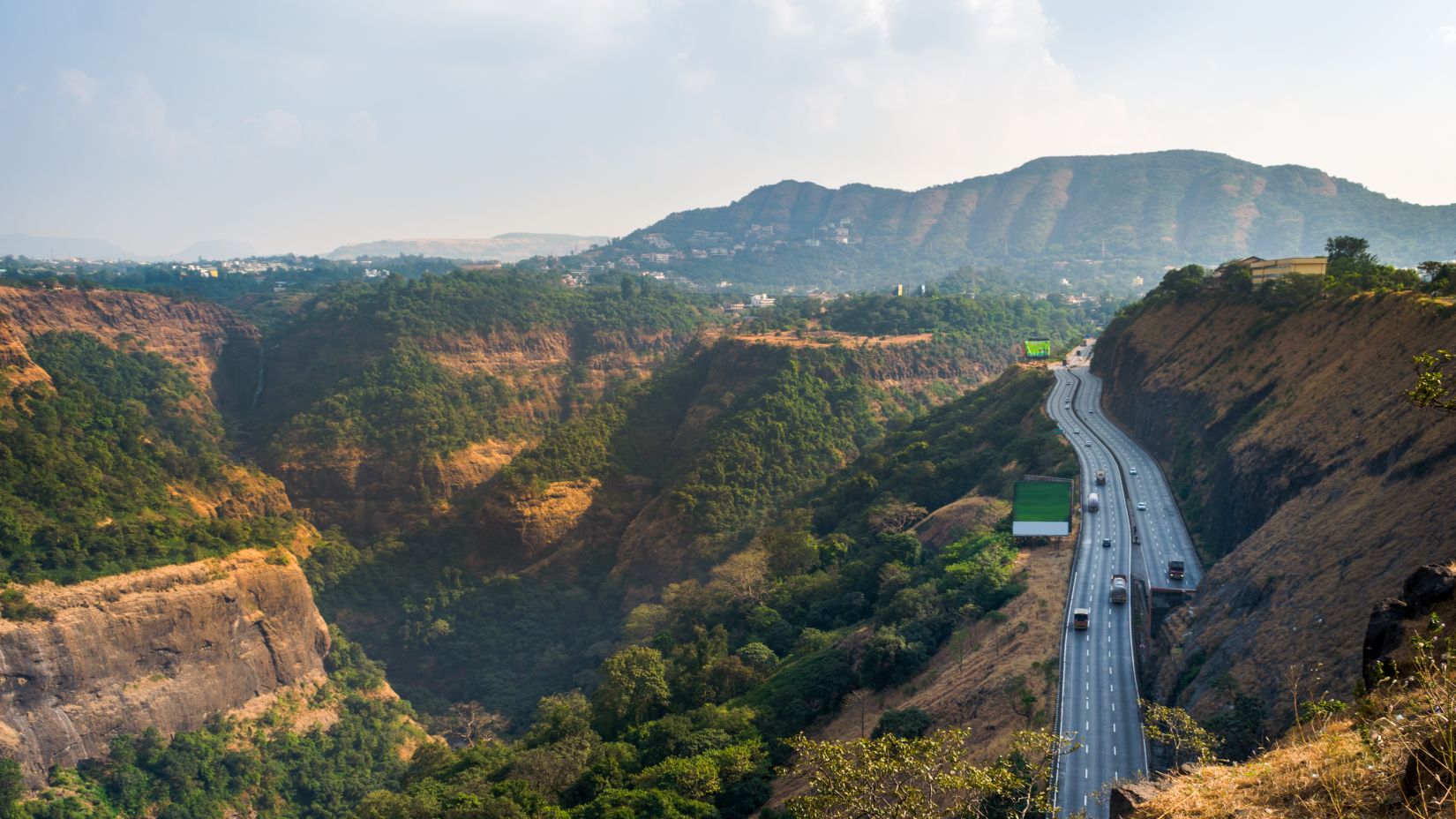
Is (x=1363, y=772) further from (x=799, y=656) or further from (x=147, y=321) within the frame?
(x=147, y=321)

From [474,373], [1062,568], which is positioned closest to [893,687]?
[1062,568]

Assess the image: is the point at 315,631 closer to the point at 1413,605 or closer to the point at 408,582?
the point at 408,582

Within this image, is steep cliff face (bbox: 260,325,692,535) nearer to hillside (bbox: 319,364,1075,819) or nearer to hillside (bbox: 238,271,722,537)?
hillside (bbox: 238,271,722,537)

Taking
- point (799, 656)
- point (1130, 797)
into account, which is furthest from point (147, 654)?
point (1130, 797)

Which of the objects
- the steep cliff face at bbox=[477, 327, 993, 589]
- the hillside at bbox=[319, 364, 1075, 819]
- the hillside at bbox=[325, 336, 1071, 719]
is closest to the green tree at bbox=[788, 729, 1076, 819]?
the hillside at bbox=[319, 364, 1075, 819]

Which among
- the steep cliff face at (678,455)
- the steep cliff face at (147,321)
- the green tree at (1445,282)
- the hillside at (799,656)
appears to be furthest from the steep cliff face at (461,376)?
the green tree at (1445,282)
